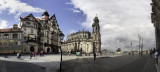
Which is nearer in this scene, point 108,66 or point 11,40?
point 108,66

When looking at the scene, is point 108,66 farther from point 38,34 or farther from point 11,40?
point 38,34

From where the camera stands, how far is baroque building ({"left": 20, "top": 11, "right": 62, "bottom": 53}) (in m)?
44.1

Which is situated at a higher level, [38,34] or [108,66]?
[38,34]

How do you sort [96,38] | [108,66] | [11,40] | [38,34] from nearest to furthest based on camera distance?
[108,66]
[11,40]
[38,34]
[96,38]

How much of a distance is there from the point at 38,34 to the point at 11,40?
12201 millimetres

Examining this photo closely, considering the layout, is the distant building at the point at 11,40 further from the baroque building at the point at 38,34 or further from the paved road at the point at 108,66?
the paved road at the point at 108,66

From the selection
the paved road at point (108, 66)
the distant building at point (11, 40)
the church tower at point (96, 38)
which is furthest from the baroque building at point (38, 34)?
the church tower at point (96, 38)

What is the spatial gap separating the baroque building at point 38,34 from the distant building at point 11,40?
2.02 metres

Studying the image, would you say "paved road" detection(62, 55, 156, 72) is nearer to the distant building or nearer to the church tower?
the distant building

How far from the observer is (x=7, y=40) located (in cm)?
3938

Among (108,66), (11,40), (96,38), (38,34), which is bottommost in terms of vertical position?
(108,66)

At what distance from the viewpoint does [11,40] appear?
3975cm

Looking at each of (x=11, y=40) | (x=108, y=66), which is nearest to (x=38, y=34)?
(x=11, y=40)

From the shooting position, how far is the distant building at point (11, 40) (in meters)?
38.2
